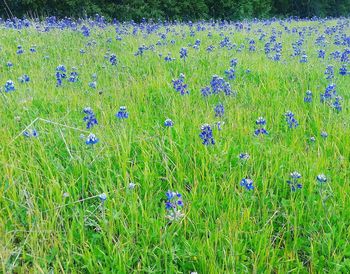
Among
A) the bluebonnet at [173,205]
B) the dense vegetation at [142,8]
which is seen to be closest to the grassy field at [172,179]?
the bluebonnet at [173,205]

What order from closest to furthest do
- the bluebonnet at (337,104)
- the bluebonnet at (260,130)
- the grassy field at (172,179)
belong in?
the grassy field at (172,179)
the bluebonnet at (260,130)
the bluebonnet at (337,104)

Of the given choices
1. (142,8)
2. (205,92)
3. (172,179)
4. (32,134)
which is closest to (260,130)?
(172,179)

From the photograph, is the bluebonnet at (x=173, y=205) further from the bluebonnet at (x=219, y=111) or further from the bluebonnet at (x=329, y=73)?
the bluebonnet at (x=329, y=73)

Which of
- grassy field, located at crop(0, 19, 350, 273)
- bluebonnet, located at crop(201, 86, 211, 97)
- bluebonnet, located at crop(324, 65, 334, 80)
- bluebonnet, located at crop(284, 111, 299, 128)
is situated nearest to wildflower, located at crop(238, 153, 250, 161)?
grassy field, located at crop(0, 19, 350, 273)

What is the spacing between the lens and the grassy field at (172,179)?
1.71 meters

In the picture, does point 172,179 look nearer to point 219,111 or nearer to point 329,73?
point 219,111

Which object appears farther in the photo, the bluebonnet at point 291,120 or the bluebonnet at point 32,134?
the bluebonnet at point 291,120

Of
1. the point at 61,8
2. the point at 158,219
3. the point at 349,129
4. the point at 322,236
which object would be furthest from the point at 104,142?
the point at 61,8

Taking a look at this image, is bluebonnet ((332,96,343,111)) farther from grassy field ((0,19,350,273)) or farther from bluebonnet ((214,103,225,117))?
bluebonnet ((214,103,225,117))

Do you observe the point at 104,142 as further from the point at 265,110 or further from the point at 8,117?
the point at 265,110

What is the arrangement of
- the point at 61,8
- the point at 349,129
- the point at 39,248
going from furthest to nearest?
the point at 61,8, the point at 349,129, the point at 39,248

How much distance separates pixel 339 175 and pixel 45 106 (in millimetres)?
2418

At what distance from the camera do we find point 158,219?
1855 millimetres

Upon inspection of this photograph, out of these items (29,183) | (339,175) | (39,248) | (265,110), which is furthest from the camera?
(265,110)
